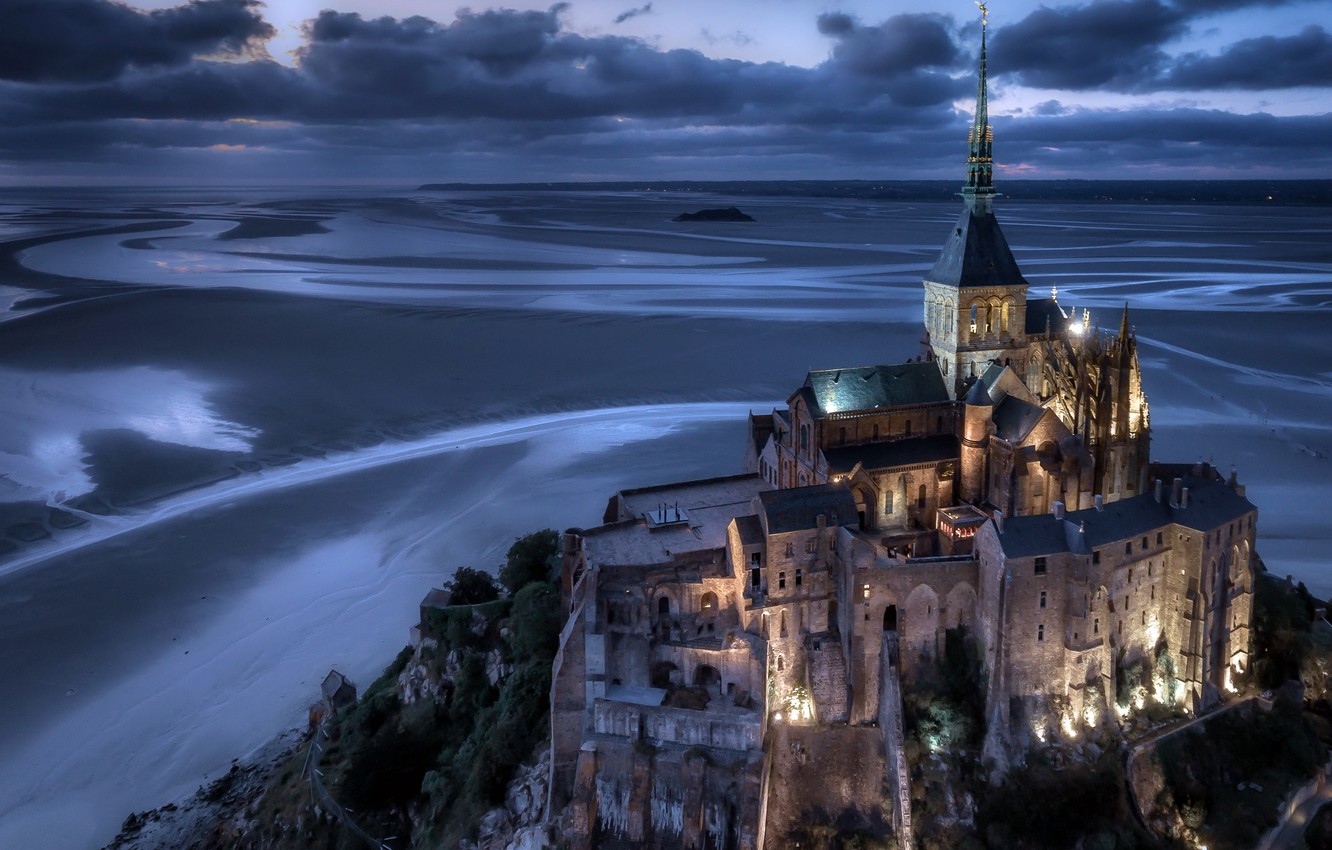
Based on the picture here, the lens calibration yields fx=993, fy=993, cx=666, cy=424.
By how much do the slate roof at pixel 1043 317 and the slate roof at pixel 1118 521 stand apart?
27.9ft

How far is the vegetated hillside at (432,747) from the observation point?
2988cm

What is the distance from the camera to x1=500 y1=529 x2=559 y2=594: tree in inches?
1470

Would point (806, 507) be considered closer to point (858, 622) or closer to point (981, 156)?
point (858, 622)

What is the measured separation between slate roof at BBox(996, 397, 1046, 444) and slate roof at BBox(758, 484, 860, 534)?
6.58 metres

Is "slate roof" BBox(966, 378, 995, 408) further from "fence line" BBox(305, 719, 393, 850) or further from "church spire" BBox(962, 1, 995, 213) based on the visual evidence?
"fence line" BBox(305, 719, 393, 850)

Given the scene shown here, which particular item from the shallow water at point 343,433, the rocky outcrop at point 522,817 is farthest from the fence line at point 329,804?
the shallow water at point 343,433

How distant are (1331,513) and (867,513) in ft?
101

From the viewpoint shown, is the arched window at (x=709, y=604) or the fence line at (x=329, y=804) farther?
the fence line at (x=329, y=804)

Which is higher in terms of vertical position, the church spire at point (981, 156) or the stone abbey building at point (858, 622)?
the church spire at point (981, 156)

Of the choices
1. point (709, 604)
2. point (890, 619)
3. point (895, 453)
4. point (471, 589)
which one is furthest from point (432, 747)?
point (895, 453)

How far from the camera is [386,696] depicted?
114ft

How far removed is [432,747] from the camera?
32.1 m

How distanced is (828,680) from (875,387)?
34.6 ft

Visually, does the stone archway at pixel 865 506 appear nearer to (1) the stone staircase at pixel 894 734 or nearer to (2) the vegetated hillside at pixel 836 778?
(1) the stone staircase at pixel 894 734
